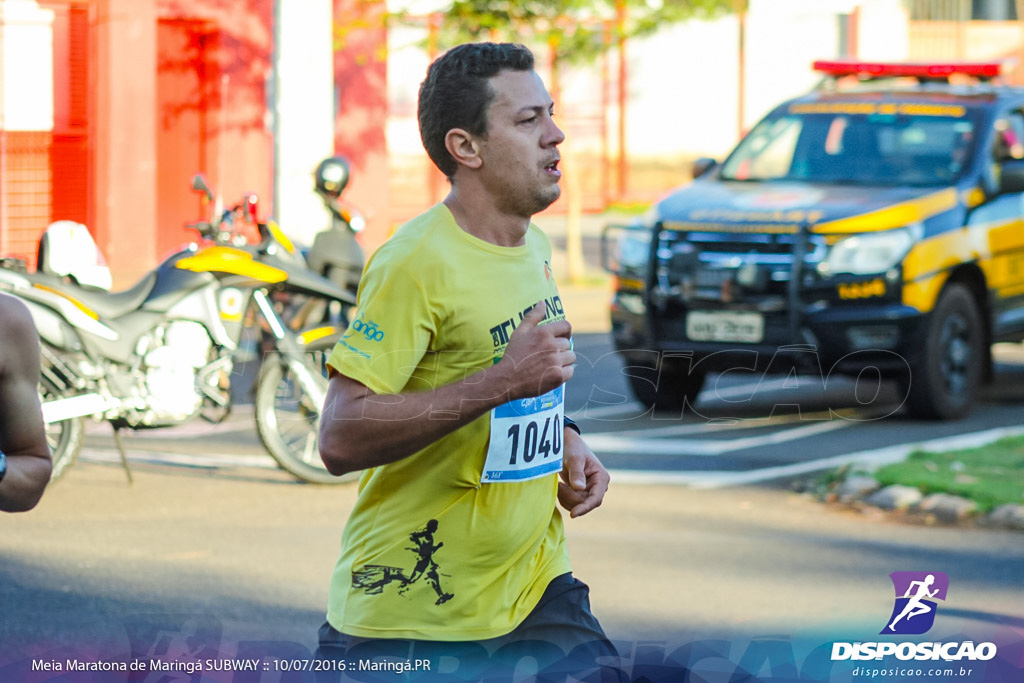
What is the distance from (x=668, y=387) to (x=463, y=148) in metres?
7.60

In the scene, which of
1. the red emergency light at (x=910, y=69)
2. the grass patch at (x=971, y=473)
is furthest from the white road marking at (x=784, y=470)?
the red emergency light at (x=910, y=69)

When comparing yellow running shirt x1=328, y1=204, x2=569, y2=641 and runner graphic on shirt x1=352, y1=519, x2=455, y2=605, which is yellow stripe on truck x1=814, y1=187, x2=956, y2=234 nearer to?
yellow running shirt x1=328, y1=204, x2=569, y2=641

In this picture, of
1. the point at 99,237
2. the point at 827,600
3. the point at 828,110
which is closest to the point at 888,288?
the point at 828,110

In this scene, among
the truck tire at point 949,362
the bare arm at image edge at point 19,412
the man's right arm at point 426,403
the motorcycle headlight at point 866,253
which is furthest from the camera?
the truck tire at point 949,362

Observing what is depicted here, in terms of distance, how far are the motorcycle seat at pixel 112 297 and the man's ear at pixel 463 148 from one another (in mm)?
5210

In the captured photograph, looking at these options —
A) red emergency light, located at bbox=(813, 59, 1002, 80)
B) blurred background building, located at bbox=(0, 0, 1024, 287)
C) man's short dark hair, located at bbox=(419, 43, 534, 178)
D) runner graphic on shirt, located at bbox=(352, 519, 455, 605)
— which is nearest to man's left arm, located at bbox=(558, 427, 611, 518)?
runner graphic on shirt, located at bbox=(352, 519, 455, 605)

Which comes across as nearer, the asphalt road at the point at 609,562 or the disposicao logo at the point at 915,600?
the asphalt road at the point at 609,562

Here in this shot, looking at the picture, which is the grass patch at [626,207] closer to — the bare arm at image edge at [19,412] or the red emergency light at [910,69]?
the red emergency light at [910,69]

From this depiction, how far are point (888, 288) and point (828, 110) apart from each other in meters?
2.10

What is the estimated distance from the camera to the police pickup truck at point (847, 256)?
9.90 metres

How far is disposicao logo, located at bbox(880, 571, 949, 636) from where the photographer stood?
19.6 feet

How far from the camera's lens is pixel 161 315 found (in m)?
8.34

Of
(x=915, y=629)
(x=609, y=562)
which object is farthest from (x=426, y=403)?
(x=609, y=562)

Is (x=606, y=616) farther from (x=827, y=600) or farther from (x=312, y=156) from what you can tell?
(x=312, y=156)
